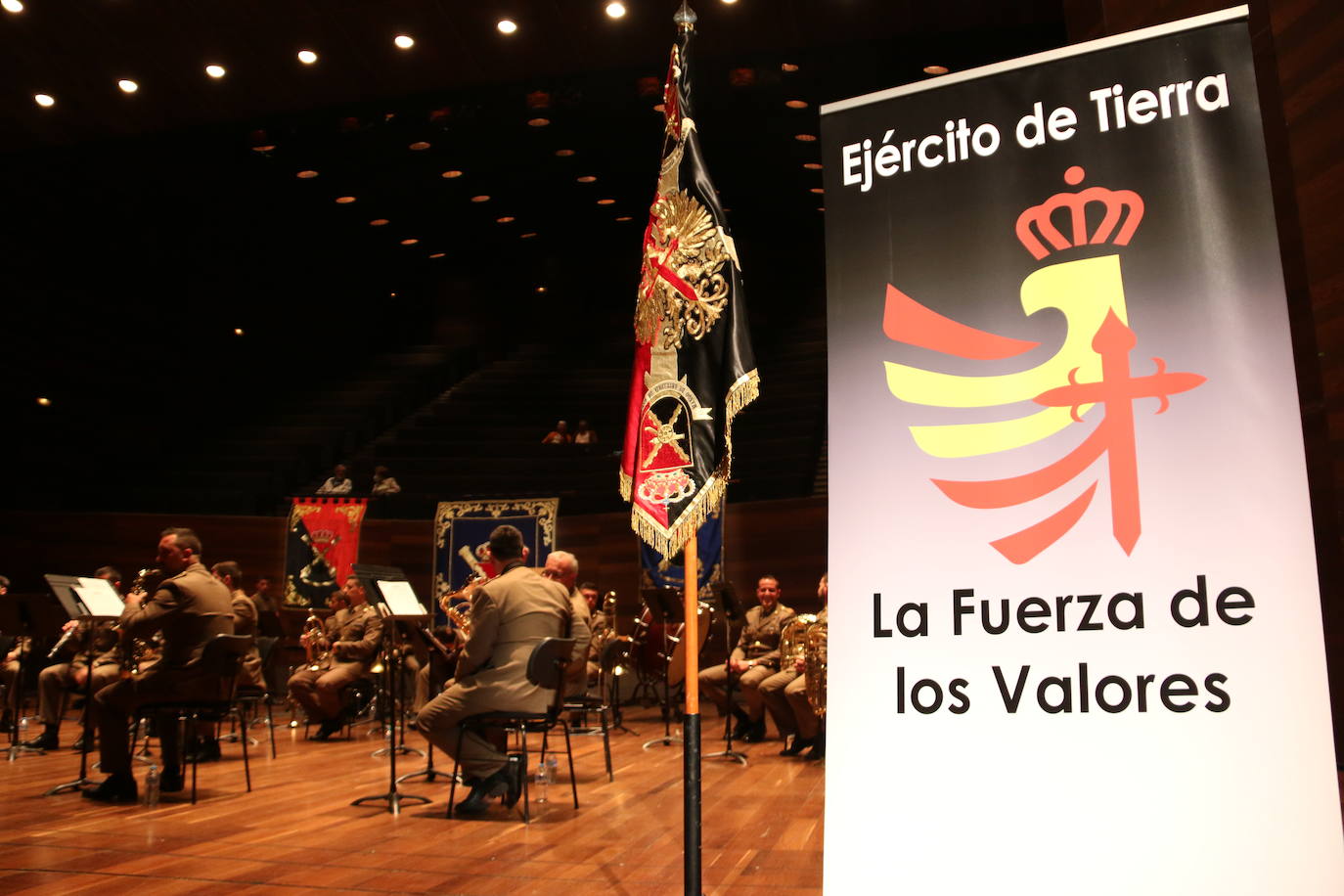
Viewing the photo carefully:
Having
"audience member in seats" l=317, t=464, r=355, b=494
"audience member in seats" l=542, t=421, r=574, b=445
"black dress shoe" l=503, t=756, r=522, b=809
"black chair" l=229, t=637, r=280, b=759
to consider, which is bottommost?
"black dress shoe" l=503, t=756, r=522, b=809

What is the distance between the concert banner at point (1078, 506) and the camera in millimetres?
1745

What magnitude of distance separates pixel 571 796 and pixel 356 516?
725 cm

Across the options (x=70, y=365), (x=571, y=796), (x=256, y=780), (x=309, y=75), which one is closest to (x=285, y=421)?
(x=70, y=365)

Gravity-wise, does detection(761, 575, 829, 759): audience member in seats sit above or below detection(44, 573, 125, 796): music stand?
below

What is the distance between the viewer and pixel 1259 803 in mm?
1695

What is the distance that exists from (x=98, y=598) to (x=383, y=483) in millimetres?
6690

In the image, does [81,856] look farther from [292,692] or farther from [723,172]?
[723,172]

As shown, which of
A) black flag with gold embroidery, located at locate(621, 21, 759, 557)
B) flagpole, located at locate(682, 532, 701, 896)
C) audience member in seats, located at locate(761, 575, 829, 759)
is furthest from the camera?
audience member in seats, located at locate(761, 575, 829, 759)

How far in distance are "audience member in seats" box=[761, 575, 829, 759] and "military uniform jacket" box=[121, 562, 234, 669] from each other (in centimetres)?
350

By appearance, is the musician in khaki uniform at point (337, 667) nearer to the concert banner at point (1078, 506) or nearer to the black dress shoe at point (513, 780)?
the black dress shoe at point (513, 780)

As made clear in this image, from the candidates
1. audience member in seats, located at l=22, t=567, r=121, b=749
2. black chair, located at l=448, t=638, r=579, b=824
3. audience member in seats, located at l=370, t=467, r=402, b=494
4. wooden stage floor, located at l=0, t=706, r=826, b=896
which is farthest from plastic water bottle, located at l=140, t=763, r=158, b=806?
audience member in seats, located at l=370, t=467, r=402, b=494

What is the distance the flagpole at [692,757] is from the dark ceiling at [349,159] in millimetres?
7353

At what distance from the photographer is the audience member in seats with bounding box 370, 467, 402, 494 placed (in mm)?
12367

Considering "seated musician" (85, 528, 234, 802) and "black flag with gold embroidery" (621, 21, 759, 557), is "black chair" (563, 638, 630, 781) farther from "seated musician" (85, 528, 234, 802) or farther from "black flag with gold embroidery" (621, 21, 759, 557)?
"black flag with gold embroidery" (621, 21, 759, 557)
